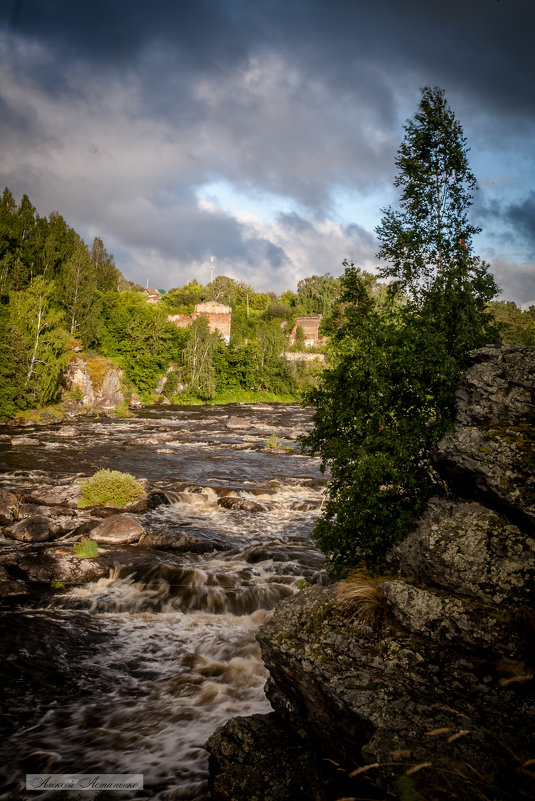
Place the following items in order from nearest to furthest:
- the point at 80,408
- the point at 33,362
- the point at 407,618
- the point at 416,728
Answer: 1. the point at 416,728
2. the point at 407,618
3. the point at 33,362
4. the point at 80,408

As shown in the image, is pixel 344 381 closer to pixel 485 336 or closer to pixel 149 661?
pixel 485 336

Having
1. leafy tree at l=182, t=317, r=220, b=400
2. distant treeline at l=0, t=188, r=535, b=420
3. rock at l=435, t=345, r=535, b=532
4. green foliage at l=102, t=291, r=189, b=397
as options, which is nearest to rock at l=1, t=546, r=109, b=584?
rock at l=435, t=345, r=535, b=532

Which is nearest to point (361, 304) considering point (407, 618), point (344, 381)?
point (344, 381)

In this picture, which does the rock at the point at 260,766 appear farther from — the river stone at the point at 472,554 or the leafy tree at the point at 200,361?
the leafy tree at the point at 200,361

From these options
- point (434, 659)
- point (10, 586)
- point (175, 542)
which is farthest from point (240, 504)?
point (434, 659)

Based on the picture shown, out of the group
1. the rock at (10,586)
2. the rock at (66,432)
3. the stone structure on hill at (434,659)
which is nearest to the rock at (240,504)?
the rock at (10,586)

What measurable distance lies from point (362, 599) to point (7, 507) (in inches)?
A: 537

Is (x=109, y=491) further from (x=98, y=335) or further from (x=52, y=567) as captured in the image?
(x=98, y=335)

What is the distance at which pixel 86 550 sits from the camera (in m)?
12.1

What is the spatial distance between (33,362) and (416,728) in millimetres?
41190

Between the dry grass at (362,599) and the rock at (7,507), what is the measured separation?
490 inches

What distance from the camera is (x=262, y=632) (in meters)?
5.73

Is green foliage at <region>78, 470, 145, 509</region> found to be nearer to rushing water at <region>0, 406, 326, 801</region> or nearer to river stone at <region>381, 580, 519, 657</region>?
rushing water at <region>0, 406, 326, 801</region>

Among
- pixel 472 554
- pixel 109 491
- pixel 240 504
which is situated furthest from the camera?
pixel 240 504
